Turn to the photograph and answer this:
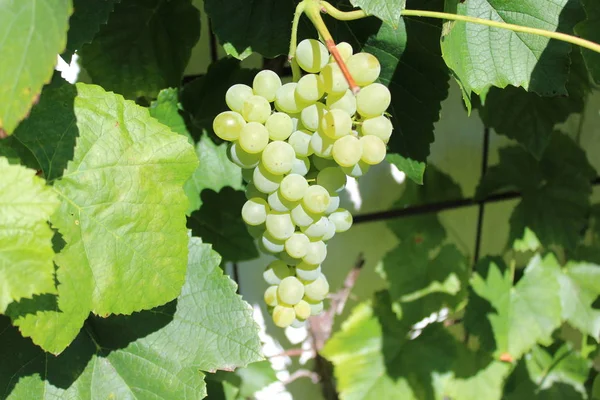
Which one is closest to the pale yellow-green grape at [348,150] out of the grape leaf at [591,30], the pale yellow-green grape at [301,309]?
the pale yellow-green grape at [301,309]

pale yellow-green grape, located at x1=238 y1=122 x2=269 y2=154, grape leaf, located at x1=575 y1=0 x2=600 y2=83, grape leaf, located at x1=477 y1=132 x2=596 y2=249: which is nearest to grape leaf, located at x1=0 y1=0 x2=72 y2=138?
pale yellow-green grape, located at x1=238 y1=122 x2=269 y2=154

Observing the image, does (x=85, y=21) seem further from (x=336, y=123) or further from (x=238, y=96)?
(x=336, y=123)

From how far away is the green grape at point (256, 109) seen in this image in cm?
59

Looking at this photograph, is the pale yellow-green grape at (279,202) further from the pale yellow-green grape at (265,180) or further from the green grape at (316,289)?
the green grape at (316,289)

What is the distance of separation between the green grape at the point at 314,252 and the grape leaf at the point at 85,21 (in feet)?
1.18

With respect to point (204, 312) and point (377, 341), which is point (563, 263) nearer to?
point (377, 341)

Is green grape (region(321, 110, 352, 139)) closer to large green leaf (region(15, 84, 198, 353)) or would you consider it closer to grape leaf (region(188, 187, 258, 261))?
large green leaf (region(15, 84, 198, 353))

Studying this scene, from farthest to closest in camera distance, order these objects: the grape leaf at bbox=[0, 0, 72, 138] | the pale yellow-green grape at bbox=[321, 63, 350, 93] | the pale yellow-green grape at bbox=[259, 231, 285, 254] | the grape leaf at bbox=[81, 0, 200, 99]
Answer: the grape leaf at bbox=[81, 0, 200, 99] → the pale yellow-green grape at bbox=[259, 231, 285, 254] → the pale yellow-green grape at bbox=[321, 63, 350, 93] → the grape leaf at bbox=[0, 0, 72, 138]

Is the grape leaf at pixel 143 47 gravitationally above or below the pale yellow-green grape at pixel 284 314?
above

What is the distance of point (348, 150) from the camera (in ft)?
1.83

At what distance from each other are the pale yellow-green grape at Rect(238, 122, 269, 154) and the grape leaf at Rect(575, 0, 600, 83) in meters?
0.40

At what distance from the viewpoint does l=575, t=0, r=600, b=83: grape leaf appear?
0.70m

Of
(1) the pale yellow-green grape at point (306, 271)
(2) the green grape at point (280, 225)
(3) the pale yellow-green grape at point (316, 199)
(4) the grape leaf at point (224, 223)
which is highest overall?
(3) the pale yellow-green grape at point (316, 199)

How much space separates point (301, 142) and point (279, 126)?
0.03 m
